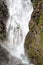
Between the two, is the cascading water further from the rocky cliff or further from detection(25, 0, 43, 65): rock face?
detection(25, 0, 43, 65): rock face

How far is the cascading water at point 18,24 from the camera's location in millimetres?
15175

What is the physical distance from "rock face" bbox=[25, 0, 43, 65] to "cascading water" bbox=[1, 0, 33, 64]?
0.74m

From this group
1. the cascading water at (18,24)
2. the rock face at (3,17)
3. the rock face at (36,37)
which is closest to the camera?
the rock face at (36,37)

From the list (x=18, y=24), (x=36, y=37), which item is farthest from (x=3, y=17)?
(x=36, y=37)

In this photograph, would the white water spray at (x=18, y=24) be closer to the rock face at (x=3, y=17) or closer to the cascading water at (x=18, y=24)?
the cascading water at (x=18, y=24)

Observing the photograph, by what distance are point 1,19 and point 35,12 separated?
8.26 feet

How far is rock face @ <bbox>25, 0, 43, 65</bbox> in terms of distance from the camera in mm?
13117

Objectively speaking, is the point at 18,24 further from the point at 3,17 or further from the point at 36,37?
the point at 36,37

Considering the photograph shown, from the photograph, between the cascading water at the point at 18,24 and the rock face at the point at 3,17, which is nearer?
the cascading water at the point at 18,24

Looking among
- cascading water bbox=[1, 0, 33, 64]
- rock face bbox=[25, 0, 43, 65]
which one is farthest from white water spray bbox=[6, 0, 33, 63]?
rock face bbox=[25, 0, 43, 65]

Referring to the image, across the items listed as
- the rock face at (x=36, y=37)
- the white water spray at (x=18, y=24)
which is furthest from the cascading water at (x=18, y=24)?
the rock face at (x=36, y=37)

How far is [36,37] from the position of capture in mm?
13570

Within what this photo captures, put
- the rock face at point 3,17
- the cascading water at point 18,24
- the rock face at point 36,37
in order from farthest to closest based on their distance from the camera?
the rock face at point 3,17, the cascading water at point 18,24, the rock face at point 36,37

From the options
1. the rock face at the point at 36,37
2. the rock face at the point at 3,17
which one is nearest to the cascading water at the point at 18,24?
the rock face at the point at 3,17
